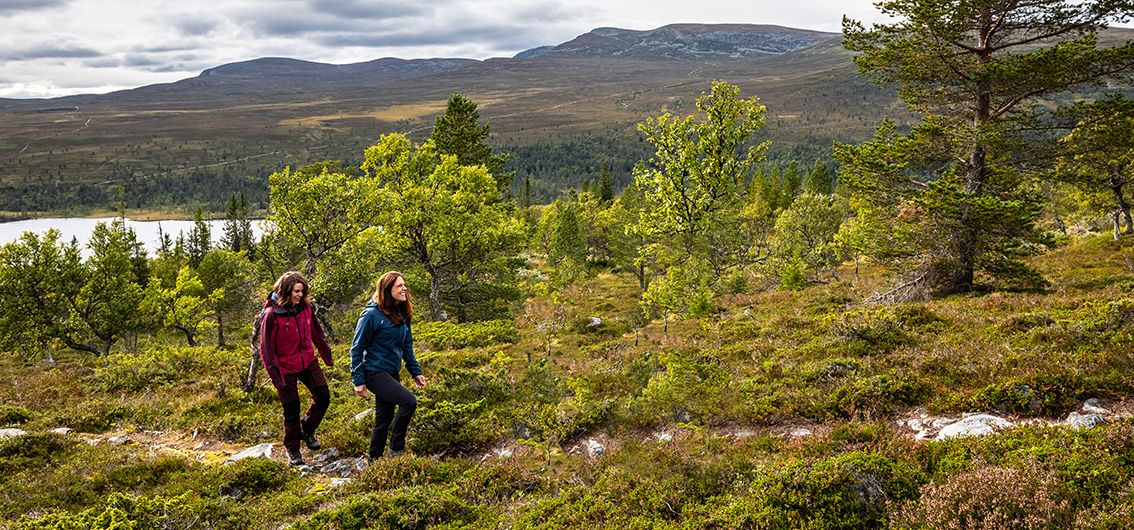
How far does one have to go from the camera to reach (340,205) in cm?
2364

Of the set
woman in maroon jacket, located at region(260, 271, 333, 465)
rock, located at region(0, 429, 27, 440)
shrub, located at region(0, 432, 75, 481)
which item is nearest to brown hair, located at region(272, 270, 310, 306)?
woman in maroon jacket, located at region(260, 271, 333, 465)

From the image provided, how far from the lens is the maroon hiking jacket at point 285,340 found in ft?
24.4

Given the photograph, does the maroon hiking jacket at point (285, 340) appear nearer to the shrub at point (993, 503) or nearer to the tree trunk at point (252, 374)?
the tree trunk at point (252, 374)

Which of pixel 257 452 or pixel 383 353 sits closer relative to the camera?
pixel 383 353

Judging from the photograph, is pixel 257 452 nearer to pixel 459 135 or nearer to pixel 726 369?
pixel 726 369

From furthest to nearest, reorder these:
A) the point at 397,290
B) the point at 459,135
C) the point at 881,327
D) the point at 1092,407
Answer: the point at 459,135
the point at 881,327
the point at 397,290
the point at 1092,407

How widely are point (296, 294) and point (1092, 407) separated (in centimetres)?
1023

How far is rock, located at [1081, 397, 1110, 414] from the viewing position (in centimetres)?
650

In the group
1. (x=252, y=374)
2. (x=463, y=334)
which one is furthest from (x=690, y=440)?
(x=463, y=334)

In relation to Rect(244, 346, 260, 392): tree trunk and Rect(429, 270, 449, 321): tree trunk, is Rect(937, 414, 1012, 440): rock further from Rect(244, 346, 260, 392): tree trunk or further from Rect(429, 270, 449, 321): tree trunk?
Rect(429, 270, 449, 321): tree trunk

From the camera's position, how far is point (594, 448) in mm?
7789

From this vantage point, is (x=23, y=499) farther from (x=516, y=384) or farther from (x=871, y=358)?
(x=871, y=358)

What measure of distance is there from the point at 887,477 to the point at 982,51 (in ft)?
46.8

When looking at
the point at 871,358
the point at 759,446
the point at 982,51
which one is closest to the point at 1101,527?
the point at 759,446
